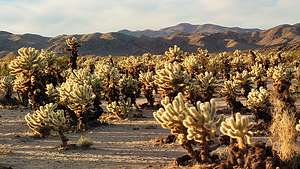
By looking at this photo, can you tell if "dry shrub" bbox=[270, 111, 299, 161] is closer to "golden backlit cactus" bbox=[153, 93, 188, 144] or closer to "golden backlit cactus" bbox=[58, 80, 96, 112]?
"golden backlit cactus" bbox=[153, 93, 188, 144]

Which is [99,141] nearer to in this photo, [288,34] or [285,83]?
[285,83]

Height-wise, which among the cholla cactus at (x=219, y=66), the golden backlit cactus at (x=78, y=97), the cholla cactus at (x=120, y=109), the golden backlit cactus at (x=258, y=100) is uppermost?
the cholla cactus at (x=219, y=66)

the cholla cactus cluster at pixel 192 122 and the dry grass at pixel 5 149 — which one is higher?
the cholla cactus cluster at pixel 192 122

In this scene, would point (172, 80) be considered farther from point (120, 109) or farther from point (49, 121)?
point (49, 121)

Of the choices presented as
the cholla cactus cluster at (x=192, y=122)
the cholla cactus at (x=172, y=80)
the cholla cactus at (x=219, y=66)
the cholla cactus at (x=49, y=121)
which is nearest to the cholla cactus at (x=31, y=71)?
the cholla cactus at (x=49, y=121)

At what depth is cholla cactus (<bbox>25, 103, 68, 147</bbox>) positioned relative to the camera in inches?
768

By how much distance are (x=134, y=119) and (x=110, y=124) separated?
2073 millimetres

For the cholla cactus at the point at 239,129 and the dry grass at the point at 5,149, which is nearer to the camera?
the cholla cactus at the point at 239,129

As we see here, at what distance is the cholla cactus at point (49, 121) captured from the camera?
19.5 m

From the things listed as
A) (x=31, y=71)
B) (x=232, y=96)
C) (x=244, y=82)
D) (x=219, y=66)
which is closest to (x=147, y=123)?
(x=232, y=96)

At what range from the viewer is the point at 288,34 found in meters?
194

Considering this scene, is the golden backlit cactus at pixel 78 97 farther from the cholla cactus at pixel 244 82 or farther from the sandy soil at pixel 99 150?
the cholla cactus at pixel 244 82

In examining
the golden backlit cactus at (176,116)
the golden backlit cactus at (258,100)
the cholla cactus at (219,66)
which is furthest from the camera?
the cholla cactus at (219,66)

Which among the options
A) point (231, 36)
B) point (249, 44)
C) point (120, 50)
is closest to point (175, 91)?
point (120, 50)
